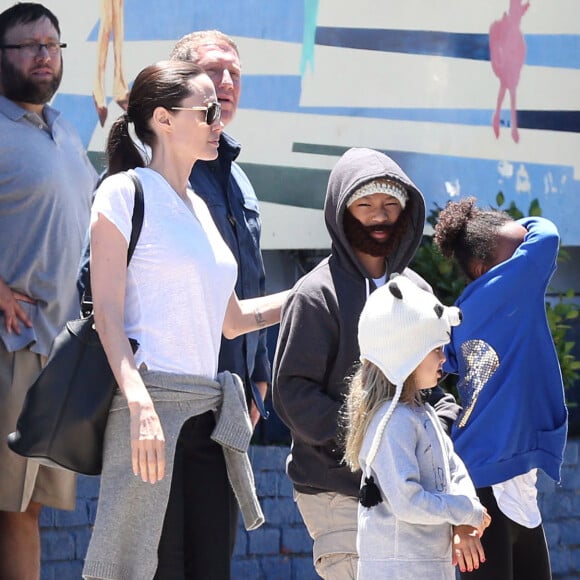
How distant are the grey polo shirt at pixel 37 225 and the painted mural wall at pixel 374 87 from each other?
44.8 inches

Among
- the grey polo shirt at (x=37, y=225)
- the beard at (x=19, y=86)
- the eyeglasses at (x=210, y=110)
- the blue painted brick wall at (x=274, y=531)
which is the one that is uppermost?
the eyeglasses at (x=210, y=110)

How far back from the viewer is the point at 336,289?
449 centimetres

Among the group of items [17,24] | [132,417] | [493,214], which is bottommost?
[132,417]

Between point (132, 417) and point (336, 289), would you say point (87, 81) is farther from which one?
point (132, 417)

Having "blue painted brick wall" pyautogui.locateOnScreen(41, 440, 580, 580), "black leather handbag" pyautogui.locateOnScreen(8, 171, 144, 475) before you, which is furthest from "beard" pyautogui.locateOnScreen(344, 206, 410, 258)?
"blue painted brick wall" pyautogui.locateOnScreen(41, 440, 580, 580)

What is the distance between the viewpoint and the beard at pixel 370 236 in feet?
15.0

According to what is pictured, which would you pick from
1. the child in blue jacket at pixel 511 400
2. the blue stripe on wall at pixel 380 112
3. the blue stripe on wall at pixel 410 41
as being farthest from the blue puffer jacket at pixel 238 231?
the blue stripe on wall at pixel 410 41

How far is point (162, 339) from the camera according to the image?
3.93 metres

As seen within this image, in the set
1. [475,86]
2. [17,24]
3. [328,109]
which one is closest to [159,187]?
[17,24]

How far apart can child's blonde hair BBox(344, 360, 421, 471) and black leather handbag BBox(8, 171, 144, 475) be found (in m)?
0.66

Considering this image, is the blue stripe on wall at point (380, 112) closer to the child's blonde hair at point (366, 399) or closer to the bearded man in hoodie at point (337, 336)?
the bearded man in hoodie at point (337, 336)

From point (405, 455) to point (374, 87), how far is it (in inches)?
139

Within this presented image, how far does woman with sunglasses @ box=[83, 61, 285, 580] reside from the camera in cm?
381

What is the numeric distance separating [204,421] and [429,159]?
3.41 m
